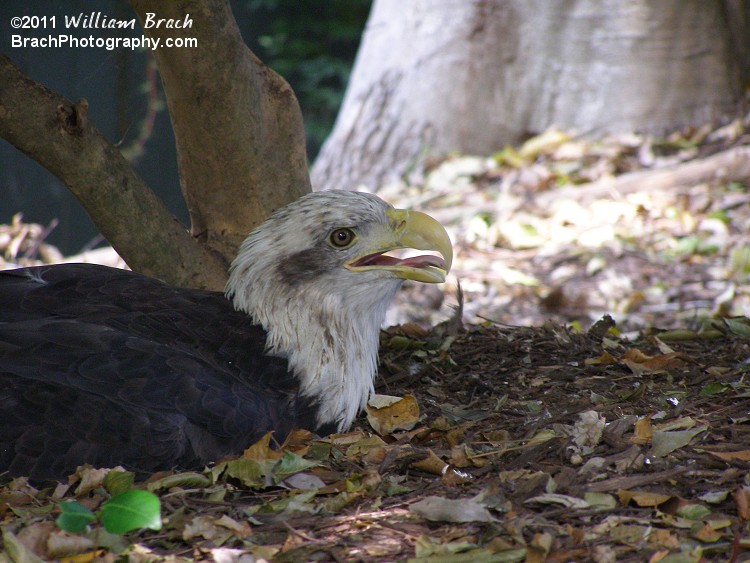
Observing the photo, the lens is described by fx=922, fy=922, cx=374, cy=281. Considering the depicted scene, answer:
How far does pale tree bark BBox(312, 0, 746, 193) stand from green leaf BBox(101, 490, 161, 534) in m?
7.10

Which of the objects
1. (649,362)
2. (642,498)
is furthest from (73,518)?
(649,362)

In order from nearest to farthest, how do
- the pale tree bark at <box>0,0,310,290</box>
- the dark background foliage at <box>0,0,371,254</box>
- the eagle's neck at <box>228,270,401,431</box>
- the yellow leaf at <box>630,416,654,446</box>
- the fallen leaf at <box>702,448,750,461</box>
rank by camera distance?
the fallen leaf at <box>702,448,750,461</box> → the yellow leaf at <box>630,416,654,446</box> → the eagle's neck at <box>228,270,401,431</box> → the pale tree bark at <box>0,0,310,290</box> → the dark background foliage at <box>0,0,371,254</box>

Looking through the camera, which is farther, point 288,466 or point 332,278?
point 332,278

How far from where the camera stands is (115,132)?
5.12 metres

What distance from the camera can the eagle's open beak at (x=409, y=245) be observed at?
3.82 meters

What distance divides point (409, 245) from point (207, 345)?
3.06 ft

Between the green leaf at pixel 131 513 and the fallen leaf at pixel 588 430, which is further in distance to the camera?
the fallen leaf at pixel 588 430

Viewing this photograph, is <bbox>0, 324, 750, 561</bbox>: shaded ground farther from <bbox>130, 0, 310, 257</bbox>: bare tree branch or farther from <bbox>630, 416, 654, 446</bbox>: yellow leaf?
<bbox>130, 0, 310, 257</bbox>: bare tree branch

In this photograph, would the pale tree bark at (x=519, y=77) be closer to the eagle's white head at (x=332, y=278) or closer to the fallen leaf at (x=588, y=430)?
the eagle's white head at (x=332, y=278)

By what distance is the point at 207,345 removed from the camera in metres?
3.75

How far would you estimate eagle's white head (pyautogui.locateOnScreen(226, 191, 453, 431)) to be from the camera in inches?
151

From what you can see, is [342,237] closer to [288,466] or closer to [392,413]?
[392,413]

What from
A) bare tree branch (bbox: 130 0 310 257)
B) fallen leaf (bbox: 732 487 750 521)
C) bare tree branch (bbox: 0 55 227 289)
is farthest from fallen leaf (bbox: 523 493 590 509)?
bare tree branch (bbox: 130 0 310 257)

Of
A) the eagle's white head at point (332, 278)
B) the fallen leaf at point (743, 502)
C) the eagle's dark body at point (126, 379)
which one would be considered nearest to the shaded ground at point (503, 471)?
the fallen leaf at point (743, 502)
